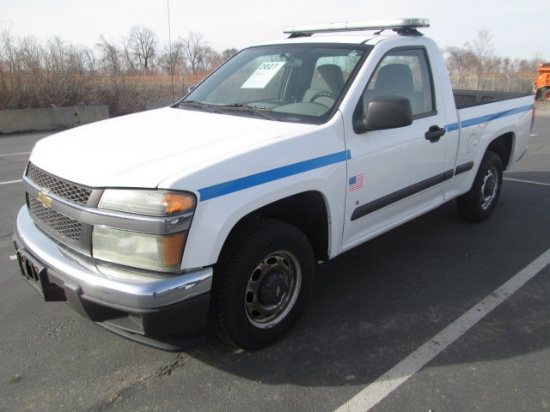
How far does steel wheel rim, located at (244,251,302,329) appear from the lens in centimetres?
282

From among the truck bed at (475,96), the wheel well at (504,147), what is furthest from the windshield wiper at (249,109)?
the truck bed at (475,96)

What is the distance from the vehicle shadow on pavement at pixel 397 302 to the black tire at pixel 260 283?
171 mm

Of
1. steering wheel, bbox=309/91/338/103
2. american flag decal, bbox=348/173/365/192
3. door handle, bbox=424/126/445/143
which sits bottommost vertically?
american flag decal, bbox=348/173/365/192

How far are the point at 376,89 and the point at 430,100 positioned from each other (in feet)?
2.48

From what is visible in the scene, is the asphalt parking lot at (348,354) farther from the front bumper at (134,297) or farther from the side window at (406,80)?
the side window at (406,80)

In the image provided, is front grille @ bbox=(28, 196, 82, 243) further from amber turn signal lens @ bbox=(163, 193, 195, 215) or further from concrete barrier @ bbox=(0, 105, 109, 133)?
concrete barrier @ bbox=(0, 105, 109, 133)

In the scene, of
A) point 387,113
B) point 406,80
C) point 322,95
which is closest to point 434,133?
point 406,80

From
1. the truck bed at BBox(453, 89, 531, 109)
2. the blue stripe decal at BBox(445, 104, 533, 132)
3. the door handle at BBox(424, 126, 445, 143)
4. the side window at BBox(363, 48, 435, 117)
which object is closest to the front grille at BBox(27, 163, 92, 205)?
the side window at BBox(363, 48, 435, 117)

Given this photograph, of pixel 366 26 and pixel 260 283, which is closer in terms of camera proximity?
pixel 260 283

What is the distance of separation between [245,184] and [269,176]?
18cm

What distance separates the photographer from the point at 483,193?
5145mm

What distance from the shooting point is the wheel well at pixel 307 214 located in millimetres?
2971

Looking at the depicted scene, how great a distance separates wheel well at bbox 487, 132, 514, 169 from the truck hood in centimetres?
327

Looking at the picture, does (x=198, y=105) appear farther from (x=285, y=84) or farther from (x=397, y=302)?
(x=397, y=302)
